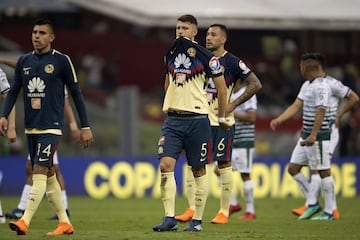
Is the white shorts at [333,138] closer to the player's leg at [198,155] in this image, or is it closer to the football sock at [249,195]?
the football sock at [249,195]

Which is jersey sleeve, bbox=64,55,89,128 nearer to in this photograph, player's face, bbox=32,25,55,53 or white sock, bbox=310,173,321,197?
player's face, bbox=32,25,55,53

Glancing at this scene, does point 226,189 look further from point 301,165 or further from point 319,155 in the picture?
point 301,165

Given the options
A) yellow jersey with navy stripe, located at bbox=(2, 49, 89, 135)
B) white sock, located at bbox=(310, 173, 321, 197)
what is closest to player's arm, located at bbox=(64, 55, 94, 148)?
yellow jersey with navy stripe, located at bbox=(2, 49, 89, 135)

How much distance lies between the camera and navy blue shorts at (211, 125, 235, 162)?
660 inches

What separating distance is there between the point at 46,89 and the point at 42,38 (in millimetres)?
621

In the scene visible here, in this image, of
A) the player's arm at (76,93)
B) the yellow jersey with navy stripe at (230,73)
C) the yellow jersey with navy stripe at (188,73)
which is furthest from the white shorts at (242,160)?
the player's arm at (76,93)

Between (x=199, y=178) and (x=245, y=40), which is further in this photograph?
(x=245, y=40)

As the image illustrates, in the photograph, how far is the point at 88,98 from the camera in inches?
1258

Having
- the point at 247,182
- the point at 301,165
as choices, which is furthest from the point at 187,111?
the point at 247,182

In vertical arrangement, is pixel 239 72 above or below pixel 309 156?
above

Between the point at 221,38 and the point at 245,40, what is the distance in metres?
22.1

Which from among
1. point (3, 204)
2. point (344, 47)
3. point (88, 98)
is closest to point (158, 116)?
point (88, 98)

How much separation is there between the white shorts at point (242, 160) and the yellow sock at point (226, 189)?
203 centimetres

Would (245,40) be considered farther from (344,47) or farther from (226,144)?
(226,144)
